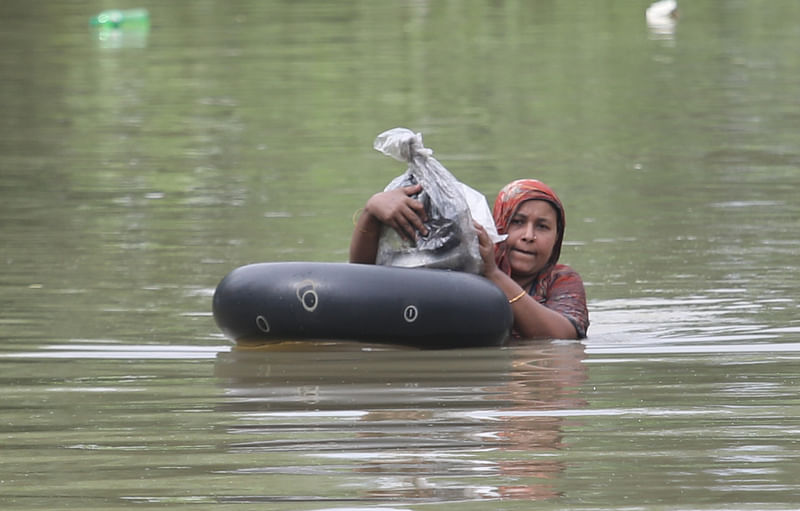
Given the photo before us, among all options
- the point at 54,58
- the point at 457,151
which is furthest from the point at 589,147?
the point at 54,58

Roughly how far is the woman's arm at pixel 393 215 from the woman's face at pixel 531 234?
0.48 metres

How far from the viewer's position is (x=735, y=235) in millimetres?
10820

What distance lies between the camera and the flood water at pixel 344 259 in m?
4.87

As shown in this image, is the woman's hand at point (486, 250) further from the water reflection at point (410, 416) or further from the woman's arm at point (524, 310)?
the water reflection at point (410, 416)

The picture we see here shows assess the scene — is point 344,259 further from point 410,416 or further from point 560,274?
point 410,416

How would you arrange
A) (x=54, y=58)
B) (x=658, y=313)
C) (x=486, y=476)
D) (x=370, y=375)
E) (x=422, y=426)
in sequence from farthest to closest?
(x=54, y=58), (x=658, y=313), (x=370, y=375), (x=422, y=426), (x=486, y=476)

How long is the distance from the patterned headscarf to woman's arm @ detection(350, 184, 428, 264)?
46cm

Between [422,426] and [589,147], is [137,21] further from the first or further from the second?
[422,426]

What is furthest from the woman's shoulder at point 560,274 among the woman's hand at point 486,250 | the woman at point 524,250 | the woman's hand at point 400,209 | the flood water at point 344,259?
the woman's hand at point 400,209

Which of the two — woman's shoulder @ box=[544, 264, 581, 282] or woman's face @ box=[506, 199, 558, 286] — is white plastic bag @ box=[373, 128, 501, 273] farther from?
woman's shoulder @ box=[544, 264, 581, 282]

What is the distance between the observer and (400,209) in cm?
700

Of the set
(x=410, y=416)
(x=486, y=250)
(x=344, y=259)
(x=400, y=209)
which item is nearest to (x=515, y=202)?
(x=486, y=250)

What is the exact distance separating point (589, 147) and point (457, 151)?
1.31 meters

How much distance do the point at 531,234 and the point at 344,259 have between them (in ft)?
10.1
